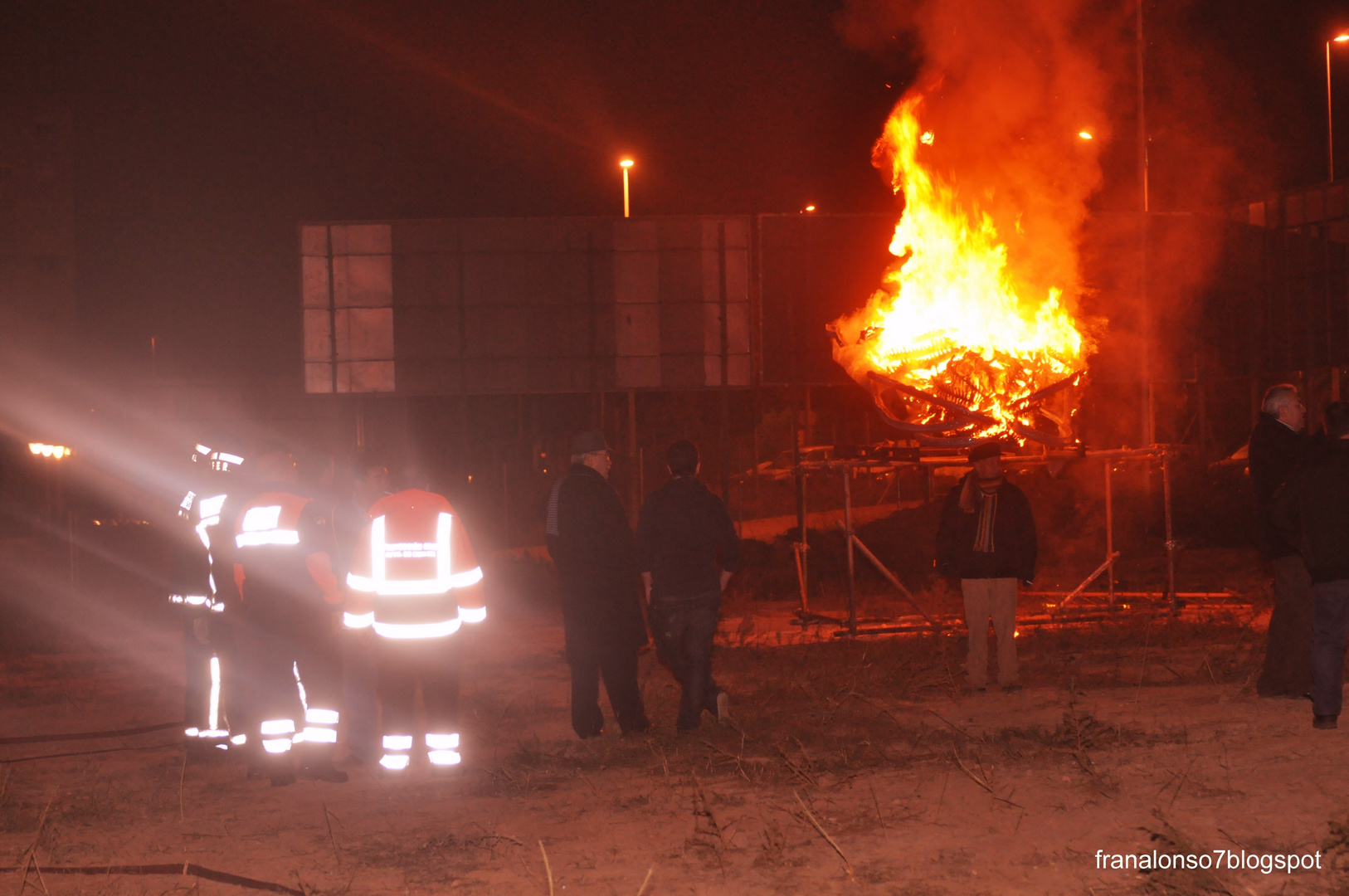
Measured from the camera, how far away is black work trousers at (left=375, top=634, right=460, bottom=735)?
6.89m

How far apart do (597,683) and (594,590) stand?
2.08 feet

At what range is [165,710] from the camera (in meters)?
9.78

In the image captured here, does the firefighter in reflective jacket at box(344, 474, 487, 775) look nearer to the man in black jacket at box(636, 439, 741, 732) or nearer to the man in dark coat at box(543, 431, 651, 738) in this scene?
the man in dark coat at box(543, 431, 651, 738)

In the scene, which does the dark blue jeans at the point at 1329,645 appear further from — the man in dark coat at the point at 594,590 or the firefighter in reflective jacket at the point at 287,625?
the firefighter in reflective jacket at the point at 287,625

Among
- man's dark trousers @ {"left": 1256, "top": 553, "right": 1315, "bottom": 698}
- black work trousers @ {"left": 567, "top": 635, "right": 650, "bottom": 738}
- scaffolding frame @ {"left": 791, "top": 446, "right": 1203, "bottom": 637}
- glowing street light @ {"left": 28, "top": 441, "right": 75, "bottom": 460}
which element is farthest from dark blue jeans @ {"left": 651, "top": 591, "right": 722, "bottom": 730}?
glowing street light @ {"left": 28, "top": 441, "right": 75, "bottom": 460}

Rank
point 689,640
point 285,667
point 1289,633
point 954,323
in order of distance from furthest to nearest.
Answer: point 954,323, point 689,640, point 1289,633, point 285,667

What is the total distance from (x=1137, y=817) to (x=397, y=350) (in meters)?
15.9

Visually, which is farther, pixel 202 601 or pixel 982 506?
pixel 982 506

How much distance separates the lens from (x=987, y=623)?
9.18m

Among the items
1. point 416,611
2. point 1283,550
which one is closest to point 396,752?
point 416,611

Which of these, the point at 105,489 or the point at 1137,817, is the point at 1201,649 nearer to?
the point at 1137,817

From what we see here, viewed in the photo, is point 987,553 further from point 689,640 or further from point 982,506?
point 689,640

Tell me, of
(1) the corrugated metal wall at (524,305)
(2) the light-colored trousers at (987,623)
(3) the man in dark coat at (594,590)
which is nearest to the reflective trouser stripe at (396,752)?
(3) the man in dark coat at (594,590)

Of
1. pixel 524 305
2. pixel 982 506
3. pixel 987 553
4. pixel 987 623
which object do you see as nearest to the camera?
pixel 987 553
